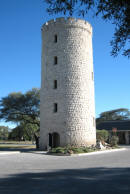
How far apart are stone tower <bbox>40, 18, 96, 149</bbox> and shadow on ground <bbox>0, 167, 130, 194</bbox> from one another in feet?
50.2

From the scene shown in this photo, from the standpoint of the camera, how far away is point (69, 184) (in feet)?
22.3

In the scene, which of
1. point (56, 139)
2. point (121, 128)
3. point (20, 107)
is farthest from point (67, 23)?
point (121, 128)

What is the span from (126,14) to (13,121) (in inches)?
1093

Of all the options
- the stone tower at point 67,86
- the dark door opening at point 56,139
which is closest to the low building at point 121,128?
the stone tower at point 67,86

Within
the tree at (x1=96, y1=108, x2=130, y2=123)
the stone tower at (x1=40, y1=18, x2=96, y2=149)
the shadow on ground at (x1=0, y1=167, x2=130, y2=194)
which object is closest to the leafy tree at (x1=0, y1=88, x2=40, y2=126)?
the stone tower at (x1=40, y1=18, x2=96, y2=149)

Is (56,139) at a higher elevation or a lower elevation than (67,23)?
lower

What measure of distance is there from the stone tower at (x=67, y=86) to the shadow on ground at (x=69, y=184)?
15.3 m

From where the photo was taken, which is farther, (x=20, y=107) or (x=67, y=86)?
(x=20, y=107)

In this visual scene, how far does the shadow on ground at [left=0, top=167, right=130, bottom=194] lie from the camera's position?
596 cm

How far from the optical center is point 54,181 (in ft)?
23.7

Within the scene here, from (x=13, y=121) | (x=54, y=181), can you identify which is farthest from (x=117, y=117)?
(x=54, y=181)

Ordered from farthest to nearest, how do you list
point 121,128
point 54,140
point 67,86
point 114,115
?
point 114,115 < point 121,128 < point 54,140 < point 67,86

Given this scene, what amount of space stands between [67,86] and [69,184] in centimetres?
1819

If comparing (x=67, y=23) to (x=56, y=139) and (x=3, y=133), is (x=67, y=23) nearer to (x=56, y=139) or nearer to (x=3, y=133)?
(x=56, y=139)
